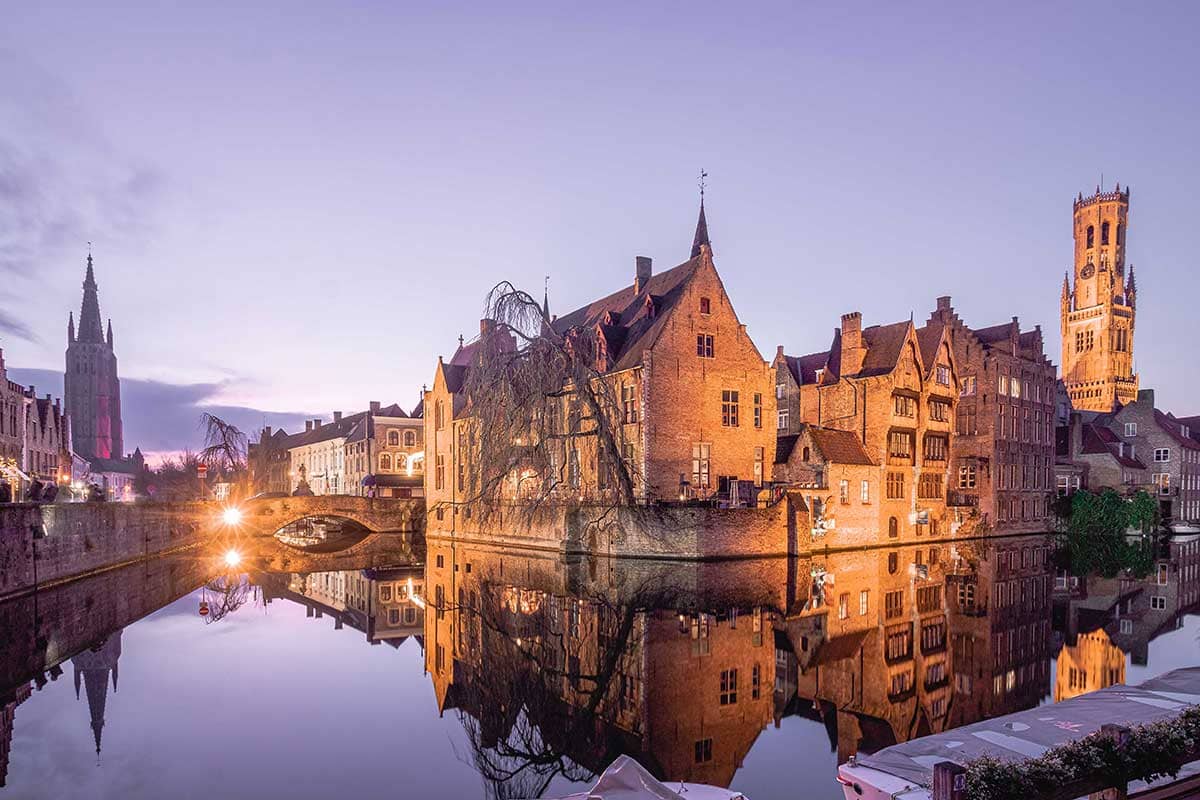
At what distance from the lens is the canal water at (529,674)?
34.6 ft

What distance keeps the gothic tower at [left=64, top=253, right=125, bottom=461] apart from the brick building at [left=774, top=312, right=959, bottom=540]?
14143cm

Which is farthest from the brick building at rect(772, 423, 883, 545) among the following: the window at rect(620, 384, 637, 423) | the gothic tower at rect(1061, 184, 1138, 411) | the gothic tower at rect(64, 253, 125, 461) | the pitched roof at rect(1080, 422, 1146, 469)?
the gothic tower at rect(64, 253, 125, 461)

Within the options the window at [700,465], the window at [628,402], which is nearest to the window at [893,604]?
the window at [700,465]

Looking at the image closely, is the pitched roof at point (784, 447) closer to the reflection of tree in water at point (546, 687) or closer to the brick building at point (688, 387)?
the brick building at point (688, 387)

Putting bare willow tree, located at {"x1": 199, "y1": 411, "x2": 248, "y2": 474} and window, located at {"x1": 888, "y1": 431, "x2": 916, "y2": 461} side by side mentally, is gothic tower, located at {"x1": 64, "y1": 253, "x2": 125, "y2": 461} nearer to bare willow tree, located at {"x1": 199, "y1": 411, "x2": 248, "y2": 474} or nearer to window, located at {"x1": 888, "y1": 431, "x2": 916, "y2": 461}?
bare willow tree, located at {"x1": 199, "y1": 411, "x2": 248, "y2": 474}

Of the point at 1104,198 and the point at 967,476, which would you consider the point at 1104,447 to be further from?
the point at 1104,198

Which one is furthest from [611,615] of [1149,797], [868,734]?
[1149,797]

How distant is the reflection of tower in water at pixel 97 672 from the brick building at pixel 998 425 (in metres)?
42.6

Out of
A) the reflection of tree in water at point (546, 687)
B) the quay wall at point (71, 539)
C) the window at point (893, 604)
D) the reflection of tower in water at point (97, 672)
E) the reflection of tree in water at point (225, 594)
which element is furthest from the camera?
the reflection of tree in water at point (225, 594)

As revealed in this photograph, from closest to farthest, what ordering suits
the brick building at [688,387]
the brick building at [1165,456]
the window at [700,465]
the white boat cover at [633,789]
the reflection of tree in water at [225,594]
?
the white boat cover at [633,789] → the reflection of tree in water at [225,594] → the brick building at [688,387] → the window at [700,465] → the brick building at [1165,456]

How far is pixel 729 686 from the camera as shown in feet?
45.7

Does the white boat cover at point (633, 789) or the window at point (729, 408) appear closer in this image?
the white boat cover at point (633, 789)

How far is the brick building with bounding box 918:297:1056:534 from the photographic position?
47219 mm

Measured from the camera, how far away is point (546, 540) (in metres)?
37.2
